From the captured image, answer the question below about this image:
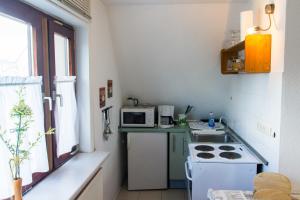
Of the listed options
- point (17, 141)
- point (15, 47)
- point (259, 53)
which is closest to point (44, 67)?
point (15, 47)

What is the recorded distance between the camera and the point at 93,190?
2223mm

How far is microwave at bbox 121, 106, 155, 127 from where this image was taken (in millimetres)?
3695

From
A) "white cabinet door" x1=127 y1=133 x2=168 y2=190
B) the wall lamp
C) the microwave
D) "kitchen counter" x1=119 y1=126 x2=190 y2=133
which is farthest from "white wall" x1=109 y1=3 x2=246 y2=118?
the wall lamp

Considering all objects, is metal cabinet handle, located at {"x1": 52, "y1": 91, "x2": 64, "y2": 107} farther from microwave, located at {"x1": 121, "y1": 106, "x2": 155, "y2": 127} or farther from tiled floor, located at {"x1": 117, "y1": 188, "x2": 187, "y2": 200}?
tiled floor, located at {"x1": 117, "y1": 188, "x2": 187, "y2": 200}

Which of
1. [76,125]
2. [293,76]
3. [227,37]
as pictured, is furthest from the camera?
[227,37]

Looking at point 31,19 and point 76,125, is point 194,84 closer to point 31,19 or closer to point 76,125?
point 76,125

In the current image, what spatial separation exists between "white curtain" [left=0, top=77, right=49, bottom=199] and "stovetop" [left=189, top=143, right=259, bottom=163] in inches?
52.1

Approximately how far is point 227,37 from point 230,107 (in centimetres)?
97

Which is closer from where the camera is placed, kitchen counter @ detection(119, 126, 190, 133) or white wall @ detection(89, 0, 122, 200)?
white wall @ detection(89, 0, 122, 200)

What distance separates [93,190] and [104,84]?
Answer: 3.84 ft

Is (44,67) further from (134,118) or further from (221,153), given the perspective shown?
(134,118)

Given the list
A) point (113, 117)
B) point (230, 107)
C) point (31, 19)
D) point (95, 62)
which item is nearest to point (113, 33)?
point (95, 62)

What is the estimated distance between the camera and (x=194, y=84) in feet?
12.5

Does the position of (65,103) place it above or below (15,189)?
above
